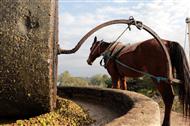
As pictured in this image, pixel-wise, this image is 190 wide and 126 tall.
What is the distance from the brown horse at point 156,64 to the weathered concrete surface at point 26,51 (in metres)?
2.79

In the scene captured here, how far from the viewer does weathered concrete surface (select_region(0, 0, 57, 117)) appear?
3.01 metres

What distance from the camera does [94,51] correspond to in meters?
10.4

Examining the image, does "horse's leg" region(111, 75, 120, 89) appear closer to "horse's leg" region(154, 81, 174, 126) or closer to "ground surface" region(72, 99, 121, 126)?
"horse's leg" region(154, 81, 174, 126)

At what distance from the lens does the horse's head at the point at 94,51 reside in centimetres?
1025

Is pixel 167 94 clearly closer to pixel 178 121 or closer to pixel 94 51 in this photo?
pixel 178 121

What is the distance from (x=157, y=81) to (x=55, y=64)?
3680mm

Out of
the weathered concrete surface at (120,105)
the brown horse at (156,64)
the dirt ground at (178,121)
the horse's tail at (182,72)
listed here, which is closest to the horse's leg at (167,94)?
the brown horse at (156,64)

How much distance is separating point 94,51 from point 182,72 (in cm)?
432

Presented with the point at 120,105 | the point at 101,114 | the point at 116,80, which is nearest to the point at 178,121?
the point at 116,80

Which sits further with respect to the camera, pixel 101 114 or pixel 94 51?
pixel 94 51

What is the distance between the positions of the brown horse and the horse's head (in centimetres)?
127

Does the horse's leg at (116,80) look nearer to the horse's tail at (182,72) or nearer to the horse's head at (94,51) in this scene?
the horse's head at (94,51)

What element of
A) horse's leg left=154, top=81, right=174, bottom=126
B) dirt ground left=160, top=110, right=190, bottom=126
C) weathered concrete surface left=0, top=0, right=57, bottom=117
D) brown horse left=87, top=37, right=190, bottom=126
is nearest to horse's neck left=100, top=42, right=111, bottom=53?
brown horse left=87, top=37, right=190, bottom=126

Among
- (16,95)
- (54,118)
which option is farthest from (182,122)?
(16,95)
